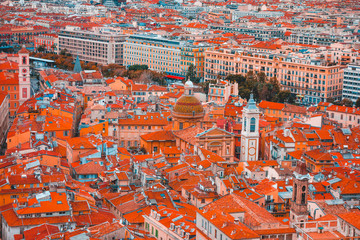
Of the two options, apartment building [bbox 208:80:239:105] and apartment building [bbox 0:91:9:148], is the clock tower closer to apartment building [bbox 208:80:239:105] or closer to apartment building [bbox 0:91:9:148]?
apartment building [bbox 0:91:9:148]

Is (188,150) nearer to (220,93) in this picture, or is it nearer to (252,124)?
(252,124)

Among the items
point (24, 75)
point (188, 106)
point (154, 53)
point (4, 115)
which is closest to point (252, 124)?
point (188, 106)

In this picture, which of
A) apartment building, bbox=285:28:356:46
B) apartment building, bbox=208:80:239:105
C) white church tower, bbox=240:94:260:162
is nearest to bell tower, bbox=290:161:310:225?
white church tower, bbox=240:94:260:162

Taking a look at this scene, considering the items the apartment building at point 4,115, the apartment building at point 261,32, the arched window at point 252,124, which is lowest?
the apartment building at point 4,115

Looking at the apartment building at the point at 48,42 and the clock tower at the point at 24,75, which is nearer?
the clock tower at the point at 24,75

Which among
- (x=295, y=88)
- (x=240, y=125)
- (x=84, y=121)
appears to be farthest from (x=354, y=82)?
(x=84, y=121)

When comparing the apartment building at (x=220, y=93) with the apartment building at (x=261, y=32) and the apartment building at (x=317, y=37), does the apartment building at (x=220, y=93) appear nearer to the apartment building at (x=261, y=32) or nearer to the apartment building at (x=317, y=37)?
the apartment building at (x=317, y=37)

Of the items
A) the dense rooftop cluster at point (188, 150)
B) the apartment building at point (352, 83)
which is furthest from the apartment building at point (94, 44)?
the apartment building at point (352, 83)
